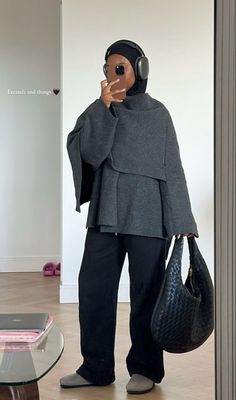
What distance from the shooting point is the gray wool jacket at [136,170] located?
2.19 metres

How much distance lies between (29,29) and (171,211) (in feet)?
12.8

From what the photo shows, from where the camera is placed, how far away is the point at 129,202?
2211 mm

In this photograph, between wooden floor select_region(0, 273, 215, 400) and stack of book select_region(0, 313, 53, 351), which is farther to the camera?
wooden floor select_region(0, 273, 215, 400)

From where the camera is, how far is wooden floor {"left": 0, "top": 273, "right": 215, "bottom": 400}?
227cm

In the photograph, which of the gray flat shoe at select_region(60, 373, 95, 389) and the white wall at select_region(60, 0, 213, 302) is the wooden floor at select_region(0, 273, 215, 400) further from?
the white wall at select_region(60, 0, 213, 302)

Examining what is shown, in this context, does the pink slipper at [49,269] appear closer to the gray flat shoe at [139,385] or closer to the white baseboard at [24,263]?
the white baseboard at [24,263]

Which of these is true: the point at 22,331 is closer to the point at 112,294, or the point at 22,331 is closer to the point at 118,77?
the point at 112,294

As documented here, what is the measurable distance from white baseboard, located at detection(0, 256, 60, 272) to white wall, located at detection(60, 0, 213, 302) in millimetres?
1502

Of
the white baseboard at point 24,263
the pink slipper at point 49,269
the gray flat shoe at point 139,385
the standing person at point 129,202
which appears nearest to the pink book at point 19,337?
the standing person at point 129,202

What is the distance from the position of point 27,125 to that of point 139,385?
12.2 feet

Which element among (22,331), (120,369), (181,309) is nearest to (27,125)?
(120,369)

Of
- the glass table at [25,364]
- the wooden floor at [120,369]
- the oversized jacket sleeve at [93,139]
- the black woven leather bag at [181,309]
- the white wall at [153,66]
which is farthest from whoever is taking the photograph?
the white wall at [153,66]

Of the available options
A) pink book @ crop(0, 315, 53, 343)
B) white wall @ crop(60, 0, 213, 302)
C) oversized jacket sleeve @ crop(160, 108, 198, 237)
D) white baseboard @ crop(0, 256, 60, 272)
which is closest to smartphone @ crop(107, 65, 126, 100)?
oversized jacket sleeve @ crop(160, 108, 198, 237)

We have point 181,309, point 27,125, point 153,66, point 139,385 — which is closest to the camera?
point 181,309
